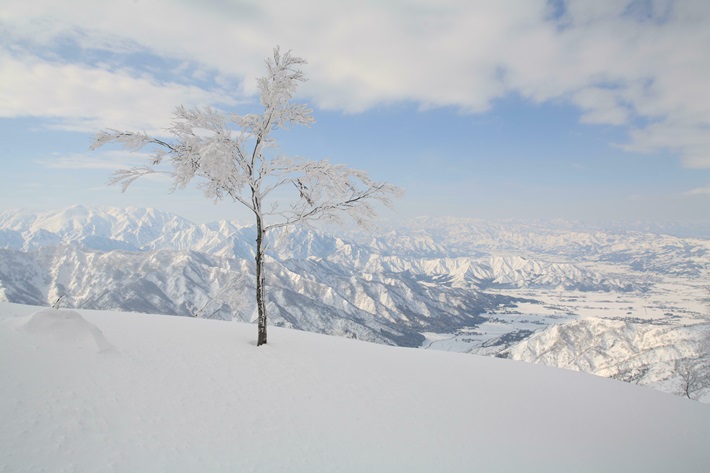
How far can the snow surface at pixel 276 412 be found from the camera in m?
5.64

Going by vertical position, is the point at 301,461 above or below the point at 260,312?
below

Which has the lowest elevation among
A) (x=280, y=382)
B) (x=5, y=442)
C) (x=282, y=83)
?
(x=280, y=382)

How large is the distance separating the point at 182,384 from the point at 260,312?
16.1ft

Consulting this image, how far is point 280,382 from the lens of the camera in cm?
927

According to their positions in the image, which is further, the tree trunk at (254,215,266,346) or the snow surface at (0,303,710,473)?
the tree trunk at (254,215,266,346)

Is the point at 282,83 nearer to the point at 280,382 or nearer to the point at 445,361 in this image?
the point at 280,382

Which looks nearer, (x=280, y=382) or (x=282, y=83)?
(x=280, y=382)

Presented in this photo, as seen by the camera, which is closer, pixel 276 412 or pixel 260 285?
pixel 276 412

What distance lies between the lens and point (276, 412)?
7.72 meters

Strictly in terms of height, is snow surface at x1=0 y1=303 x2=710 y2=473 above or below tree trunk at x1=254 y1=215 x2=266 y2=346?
below

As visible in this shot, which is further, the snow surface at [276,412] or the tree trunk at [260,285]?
the tree trunk at [260,285]

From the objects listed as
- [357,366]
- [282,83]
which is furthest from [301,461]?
[282,83]

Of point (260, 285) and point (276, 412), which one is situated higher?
point (260, 285)

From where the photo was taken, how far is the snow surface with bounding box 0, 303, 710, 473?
222 inches
